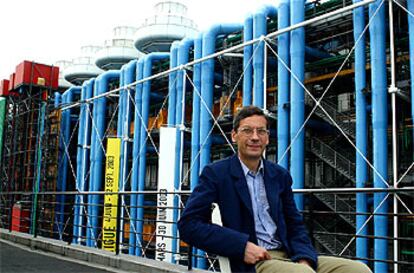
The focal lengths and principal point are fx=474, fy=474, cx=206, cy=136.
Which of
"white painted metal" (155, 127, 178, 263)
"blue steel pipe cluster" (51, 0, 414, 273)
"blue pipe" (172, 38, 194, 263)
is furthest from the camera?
"blue pipe" (172, 38, 194, 263)

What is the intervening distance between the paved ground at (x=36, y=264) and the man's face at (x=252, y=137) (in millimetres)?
4064

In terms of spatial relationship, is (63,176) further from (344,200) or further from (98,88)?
(344,200)

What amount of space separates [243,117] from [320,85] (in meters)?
12.4

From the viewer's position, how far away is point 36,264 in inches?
236

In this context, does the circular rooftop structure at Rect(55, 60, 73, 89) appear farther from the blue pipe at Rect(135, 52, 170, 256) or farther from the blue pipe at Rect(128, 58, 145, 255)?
the blue pipe at Rect(135, 52, 170, 256)

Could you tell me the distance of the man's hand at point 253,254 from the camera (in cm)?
183

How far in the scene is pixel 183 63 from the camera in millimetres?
13867

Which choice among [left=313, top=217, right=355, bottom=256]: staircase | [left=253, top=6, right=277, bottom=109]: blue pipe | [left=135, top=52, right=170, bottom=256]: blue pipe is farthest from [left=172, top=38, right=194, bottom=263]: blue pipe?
[left=313, top=217, right=355, bottom=256]: staircase

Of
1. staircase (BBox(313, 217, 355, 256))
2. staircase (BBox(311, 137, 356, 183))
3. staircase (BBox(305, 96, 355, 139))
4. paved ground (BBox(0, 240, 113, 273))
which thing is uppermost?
staircase (BBox(305, 96, 355, 139))

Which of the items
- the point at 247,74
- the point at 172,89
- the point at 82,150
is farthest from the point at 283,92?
the point at 82,150

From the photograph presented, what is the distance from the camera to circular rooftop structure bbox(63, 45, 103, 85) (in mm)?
23797

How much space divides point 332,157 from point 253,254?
1125cm

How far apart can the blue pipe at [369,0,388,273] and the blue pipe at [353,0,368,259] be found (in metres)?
0.28

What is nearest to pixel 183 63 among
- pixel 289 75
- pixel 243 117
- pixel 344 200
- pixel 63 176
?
pixel 289 75
